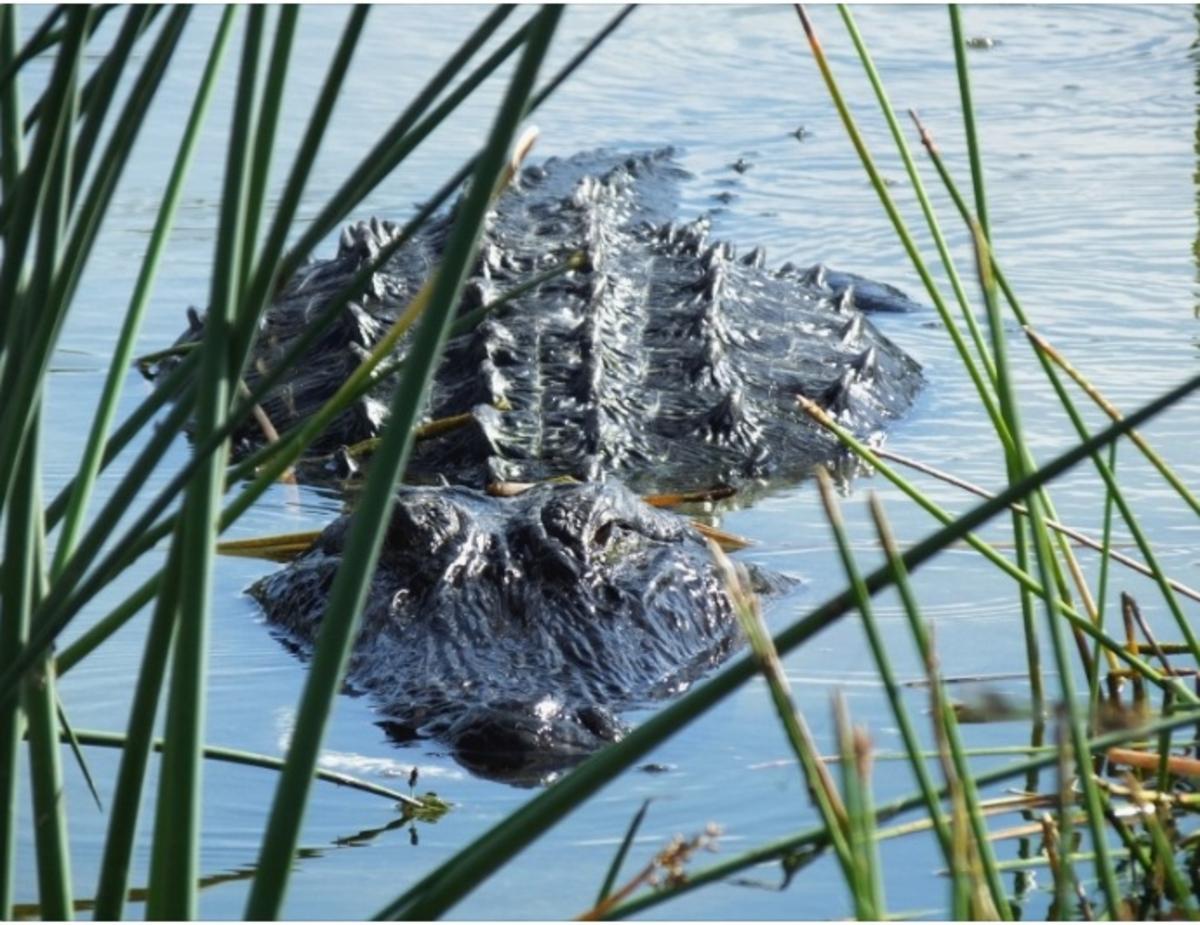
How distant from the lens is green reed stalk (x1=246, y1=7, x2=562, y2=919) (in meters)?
1.09

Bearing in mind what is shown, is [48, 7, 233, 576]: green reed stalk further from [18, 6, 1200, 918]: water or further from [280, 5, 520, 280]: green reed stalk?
[18, 6, 1200, 918]: water

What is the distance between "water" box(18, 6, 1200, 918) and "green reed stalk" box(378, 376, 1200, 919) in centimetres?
140

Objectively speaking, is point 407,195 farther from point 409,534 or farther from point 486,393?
point 409,534

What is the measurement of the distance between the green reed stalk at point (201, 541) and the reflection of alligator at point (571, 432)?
1991 mm

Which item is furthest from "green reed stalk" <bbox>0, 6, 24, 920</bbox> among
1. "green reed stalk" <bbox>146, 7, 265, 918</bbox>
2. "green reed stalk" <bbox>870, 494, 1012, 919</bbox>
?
"green reed stalk" <bbox>870, 494, 1012, 919</bbox>

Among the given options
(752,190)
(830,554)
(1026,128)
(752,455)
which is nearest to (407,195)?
(752,190)

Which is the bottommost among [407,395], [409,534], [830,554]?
[830,554]

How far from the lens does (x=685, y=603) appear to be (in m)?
4.10

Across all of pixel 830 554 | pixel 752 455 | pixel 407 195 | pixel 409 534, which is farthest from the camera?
pixel 407 195

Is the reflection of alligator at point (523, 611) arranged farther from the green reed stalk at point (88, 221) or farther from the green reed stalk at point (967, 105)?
the green reed stalk at point (88, 221)

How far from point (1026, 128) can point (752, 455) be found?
5.53 metres

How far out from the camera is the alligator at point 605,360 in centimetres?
552

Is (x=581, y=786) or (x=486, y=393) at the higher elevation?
(x=581, y=786)

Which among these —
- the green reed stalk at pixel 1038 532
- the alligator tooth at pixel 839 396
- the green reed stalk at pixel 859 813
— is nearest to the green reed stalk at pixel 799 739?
the green reed stalk at pixel 859 813
